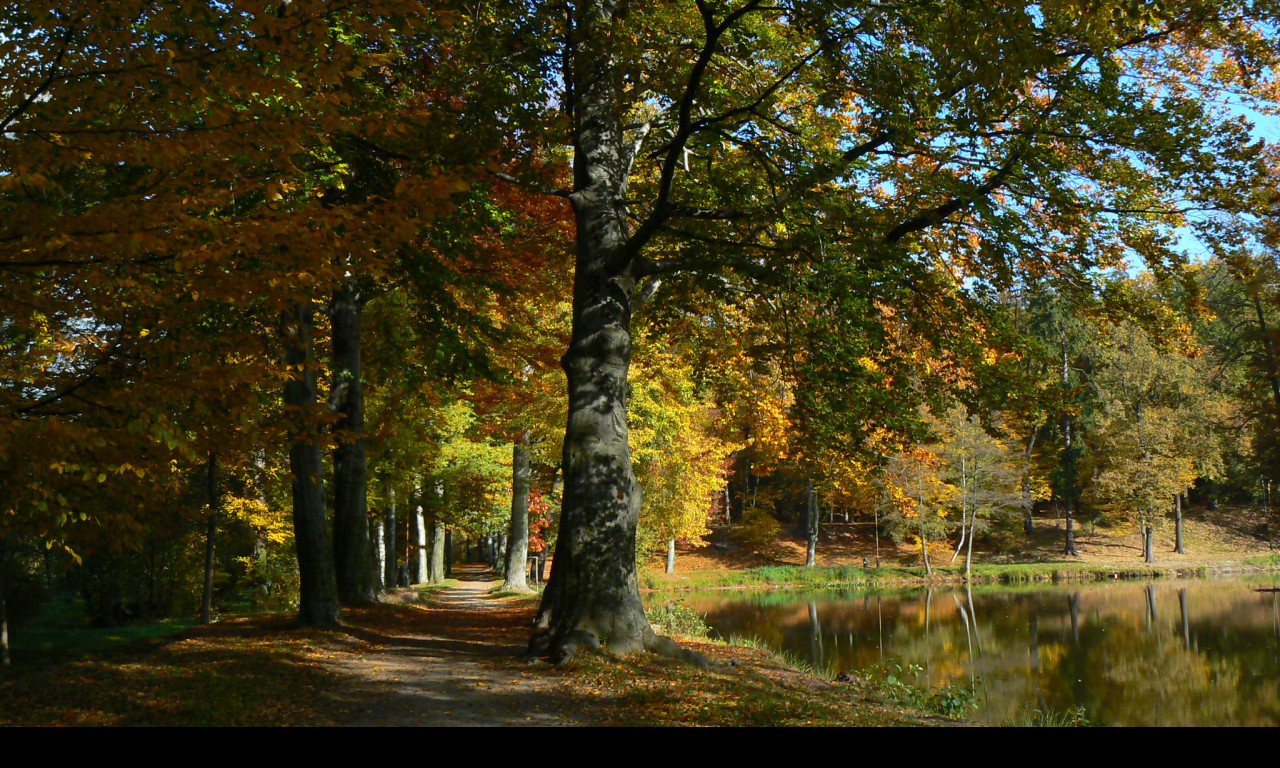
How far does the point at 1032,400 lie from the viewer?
35.9 feet

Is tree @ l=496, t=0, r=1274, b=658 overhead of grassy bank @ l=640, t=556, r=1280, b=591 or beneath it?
overhead

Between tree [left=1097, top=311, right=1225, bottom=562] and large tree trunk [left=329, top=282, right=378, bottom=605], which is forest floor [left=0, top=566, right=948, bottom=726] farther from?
tree [left=1097, top=311, right=1225, bottom=562]

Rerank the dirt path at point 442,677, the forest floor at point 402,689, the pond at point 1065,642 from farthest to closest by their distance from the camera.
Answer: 1. the pond at point 1065,642
2. the dirt path at point 442,677
3. the forest floor at point 402,689

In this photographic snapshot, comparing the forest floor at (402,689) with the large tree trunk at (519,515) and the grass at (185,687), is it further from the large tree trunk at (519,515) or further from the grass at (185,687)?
the large tree trunk at (519,515)

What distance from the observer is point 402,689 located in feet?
24.6

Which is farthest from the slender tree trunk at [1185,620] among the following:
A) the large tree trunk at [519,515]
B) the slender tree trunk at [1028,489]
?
the large tree trunk at [519,515]

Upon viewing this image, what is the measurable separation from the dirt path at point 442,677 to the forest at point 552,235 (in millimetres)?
747

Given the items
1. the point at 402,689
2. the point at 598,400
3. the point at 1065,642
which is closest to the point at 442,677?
the point at 402,689

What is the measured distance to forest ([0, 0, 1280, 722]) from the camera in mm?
5438

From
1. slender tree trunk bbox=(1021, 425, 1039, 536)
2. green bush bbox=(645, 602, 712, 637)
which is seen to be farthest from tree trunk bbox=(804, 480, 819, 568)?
green bush bbox=(645, 602, 712, 637)

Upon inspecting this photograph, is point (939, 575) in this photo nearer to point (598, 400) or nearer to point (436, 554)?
point (436, 554)

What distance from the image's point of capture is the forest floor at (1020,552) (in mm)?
35969

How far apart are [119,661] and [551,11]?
8026 millimetres

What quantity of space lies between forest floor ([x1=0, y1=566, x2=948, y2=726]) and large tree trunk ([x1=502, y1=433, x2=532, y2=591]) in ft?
37.9
